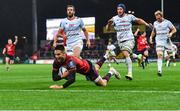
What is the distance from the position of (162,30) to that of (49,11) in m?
42.4

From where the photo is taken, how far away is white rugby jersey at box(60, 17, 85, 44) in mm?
17297

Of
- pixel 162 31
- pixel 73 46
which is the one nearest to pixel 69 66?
pixel 73 46

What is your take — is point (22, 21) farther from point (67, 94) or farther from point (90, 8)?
point (67, 94)

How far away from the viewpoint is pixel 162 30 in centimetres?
2067

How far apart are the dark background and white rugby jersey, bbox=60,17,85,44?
141 feet

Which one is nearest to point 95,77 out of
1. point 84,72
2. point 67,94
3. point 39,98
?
point 84,72

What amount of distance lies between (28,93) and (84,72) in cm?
162

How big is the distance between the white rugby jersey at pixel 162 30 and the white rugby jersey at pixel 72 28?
4271 mm

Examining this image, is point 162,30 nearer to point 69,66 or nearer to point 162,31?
point 162,31

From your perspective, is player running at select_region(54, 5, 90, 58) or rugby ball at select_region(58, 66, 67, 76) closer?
rugby ball at select_region(58, 66, 67, 76)

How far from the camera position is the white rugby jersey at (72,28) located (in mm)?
17297

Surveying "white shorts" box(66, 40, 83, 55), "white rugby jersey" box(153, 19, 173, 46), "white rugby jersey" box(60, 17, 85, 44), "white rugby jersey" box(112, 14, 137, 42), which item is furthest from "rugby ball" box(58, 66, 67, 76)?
"white rugby jersey" box(153, 19, 173, 46)

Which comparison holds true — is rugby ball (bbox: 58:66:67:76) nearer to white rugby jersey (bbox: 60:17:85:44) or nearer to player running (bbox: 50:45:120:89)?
player running (bbox: 50:45:120:89)

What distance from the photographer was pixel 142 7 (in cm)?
6044
